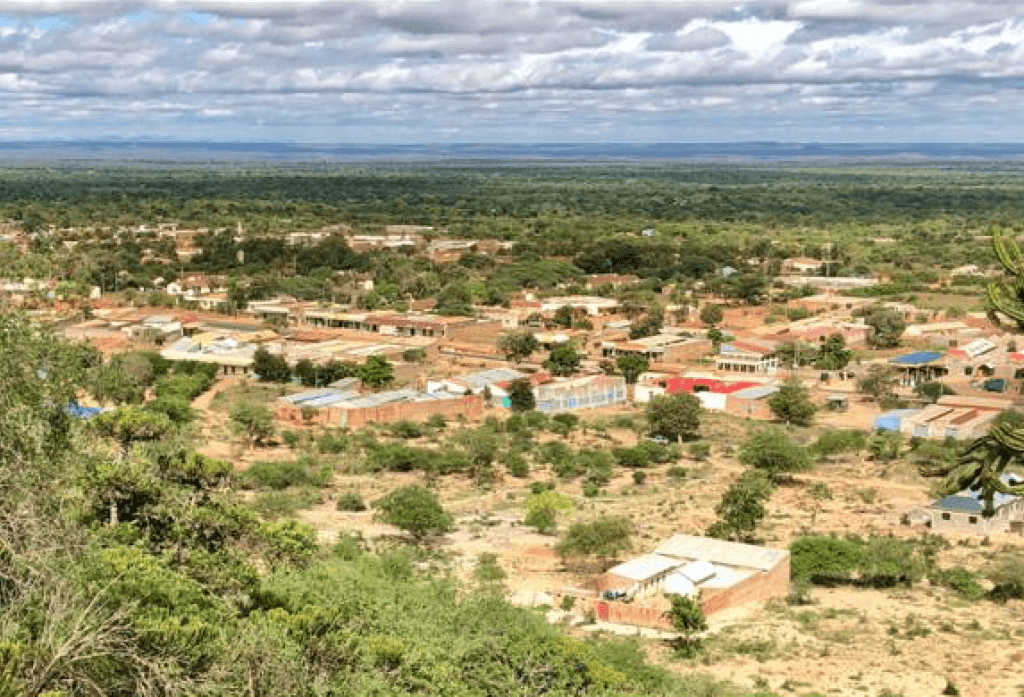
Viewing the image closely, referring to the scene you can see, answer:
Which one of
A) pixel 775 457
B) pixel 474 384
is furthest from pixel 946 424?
pixel 474 384

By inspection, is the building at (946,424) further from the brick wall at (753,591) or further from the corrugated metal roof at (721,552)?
the brick wall at (753,591)

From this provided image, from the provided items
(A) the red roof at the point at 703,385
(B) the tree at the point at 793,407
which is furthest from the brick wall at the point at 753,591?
(A) the red roof at the point at 703,385

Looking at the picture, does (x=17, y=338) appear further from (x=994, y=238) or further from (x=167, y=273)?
(x=167, y=273)

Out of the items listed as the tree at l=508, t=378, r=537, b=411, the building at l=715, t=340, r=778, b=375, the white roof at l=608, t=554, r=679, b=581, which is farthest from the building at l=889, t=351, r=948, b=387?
the white roof at l=608, t=554, r=679, b=581

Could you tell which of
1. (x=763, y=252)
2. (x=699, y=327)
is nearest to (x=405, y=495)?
(x=699, y=327)

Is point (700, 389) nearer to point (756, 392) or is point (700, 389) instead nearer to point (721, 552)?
point (756, 392)

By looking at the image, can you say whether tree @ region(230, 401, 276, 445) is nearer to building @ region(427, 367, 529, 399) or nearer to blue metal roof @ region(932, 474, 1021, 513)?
building @ region(427, 367, 529, 399)
